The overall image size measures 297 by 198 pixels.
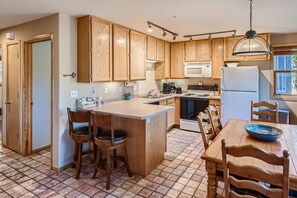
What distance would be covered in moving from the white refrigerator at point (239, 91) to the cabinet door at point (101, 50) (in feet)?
8.86

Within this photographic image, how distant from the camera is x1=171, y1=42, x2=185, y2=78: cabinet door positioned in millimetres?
5727

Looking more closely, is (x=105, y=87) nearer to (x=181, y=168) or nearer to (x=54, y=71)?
(x=54, y=71)

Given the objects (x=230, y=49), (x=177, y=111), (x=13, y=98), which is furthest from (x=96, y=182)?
(x=230, y=49)

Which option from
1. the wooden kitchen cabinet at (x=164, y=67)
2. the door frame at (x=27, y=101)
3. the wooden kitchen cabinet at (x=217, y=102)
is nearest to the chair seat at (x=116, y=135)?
the door frame at (x=27, y=101)

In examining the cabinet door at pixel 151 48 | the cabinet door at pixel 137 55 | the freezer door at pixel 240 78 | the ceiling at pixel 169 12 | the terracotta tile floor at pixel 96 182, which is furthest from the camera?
the cabinet door at pixel 151 48

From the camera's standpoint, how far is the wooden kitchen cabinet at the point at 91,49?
3271mm

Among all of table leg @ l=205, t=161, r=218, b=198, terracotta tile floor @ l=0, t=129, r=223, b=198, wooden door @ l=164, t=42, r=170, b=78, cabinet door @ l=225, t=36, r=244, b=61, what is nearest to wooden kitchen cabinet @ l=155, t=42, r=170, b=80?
wooden door @ l=164, t=42, r=170, b=78

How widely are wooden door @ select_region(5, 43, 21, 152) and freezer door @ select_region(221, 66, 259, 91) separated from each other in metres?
4.30

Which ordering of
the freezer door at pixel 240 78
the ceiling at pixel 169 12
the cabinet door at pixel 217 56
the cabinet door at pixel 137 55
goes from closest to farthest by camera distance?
the ceiling at pixel 169 12 < the cabinet door at pixel 137 55 < the freezer door at pixel 240 78 < the cabinet door at pixel 217 56

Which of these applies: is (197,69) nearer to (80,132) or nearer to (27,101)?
(80,132)

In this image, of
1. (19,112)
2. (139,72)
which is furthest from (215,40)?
(19,112)

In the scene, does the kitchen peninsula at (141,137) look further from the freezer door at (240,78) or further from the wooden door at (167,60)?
the wooden door at (167,60)

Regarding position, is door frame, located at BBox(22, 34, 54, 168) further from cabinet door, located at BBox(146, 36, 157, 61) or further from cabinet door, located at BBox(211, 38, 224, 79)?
cabinet door, located at BBox(211, 38, 224, 79)

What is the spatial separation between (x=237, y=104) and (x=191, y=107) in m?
1.14
